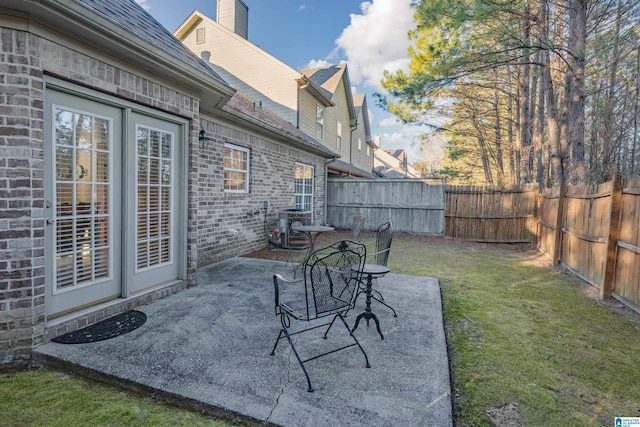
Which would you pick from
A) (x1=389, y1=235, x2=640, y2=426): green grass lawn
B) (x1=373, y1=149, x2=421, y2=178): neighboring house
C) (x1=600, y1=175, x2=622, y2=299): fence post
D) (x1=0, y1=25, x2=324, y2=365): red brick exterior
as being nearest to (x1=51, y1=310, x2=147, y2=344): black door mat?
(x1=0, y1=25, x2=324, y2=365): red brick exterior

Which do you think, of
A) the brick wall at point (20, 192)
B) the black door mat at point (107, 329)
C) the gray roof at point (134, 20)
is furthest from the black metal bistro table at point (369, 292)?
the gray roof at point (134, 20)

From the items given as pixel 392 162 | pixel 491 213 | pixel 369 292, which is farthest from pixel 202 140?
pixel 392 162

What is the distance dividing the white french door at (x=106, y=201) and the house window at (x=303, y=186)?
19.8ft

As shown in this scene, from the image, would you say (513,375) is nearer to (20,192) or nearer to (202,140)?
(20,192)

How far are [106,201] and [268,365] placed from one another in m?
2.54

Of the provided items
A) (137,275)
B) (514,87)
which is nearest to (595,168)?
(514,87)

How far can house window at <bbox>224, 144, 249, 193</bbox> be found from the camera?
6.88 meters

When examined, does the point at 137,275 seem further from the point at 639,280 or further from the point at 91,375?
the point at 639,280

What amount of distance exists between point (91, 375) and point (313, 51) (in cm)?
1792

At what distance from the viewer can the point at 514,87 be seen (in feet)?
43.6

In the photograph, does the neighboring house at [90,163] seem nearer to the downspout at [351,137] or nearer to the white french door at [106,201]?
the white french door at [106,201]

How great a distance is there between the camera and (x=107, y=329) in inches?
126

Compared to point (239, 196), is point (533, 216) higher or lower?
lower

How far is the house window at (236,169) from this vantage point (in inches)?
271
